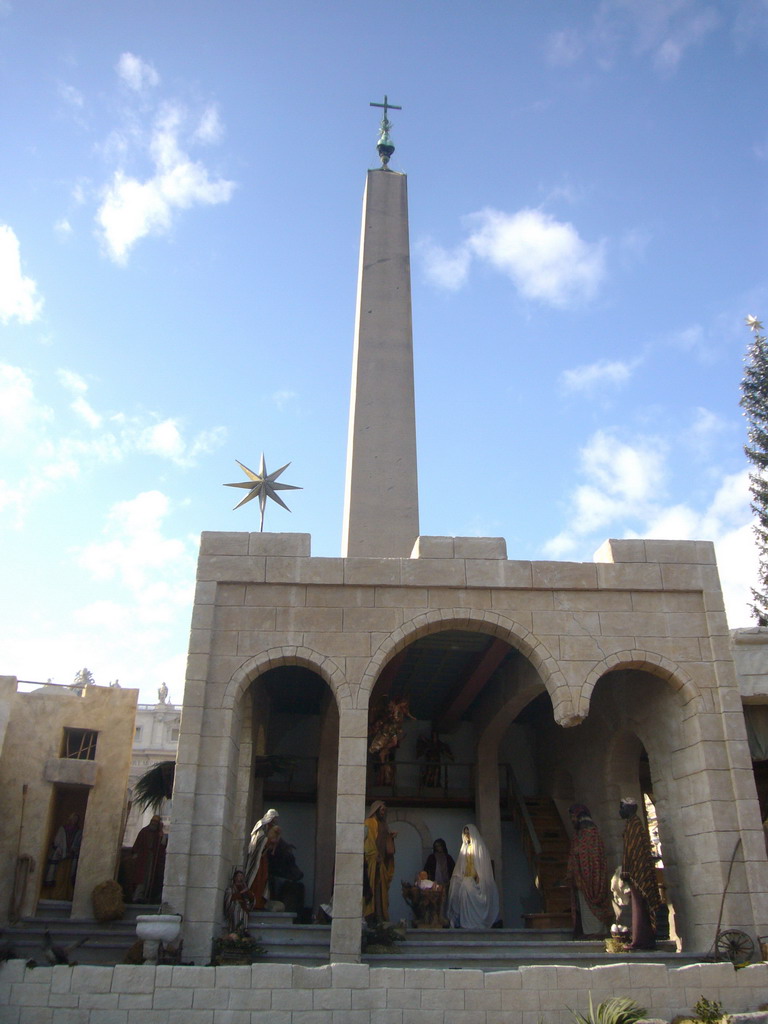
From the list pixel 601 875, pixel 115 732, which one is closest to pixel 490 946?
pixel 601 875

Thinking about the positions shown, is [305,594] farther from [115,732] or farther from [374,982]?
[115,732]

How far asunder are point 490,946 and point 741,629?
712 centimetres

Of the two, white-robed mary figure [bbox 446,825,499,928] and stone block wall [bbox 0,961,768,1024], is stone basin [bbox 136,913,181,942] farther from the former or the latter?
white-robed mary figure [bbox 446,825,499,928]

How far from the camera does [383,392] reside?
1747cm

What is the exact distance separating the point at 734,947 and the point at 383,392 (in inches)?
430

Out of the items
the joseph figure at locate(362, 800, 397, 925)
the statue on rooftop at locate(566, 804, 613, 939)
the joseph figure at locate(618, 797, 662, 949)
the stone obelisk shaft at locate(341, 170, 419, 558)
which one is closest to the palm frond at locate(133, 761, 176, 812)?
the joseph figure at locate(362, 800, 397, 925)

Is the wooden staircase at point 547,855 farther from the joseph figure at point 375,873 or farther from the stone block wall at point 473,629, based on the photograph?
the stone block wall at point 473,629

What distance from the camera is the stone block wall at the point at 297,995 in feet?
31.3

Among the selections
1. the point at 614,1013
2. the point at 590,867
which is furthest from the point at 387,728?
the point at 614,1013

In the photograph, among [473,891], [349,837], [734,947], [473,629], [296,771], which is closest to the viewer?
[734,947]

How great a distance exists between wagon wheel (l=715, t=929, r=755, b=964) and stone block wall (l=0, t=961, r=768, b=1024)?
4.38 feet

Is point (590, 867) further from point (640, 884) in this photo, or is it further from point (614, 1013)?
point (614, 1013)

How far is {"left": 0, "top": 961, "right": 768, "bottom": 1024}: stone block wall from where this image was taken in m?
9.54

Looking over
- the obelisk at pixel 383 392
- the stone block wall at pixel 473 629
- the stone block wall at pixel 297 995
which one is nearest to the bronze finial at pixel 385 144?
the obelisk at pixel 383 392
